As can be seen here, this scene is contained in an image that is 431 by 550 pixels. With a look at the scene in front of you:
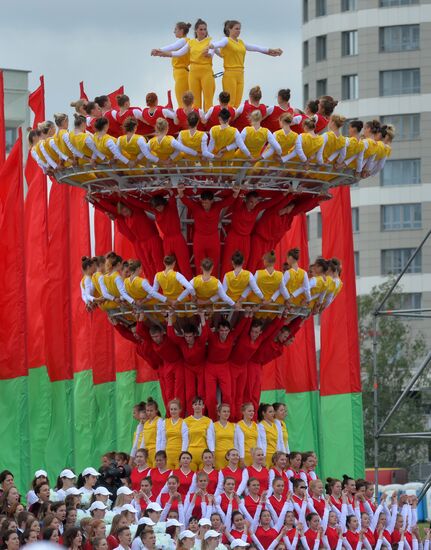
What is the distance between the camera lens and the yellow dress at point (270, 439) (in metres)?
29.4

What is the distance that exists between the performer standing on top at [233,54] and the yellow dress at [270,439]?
482 centimetres

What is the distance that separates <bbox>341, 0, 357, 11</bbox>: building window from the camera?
73938mm

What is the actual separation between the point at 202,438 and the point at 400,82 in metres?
46.0

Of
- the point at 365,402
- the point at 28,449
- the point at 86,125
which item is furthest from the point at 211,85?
the point at 365,402

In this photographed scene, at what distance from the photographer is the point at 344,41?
243 ft

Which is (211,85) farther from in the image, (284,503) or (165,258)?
(284,503)

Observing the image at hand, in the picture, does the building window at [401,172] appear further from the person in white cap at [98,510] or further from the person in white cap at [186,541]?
the person in white cap at [98,510]

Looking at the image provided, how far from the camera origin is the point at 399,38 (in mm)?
73438

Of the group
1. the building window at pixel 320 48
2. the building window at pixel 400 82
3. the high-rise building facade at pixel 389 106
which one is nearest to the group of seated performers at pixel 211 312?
the high-rise building facade at pixel 389 106

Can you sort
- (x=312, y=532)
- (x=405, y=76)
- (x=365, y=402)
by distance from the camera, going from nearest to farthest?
(x=312, y=532) < (x=365, y=402) < (x=405, y=76)

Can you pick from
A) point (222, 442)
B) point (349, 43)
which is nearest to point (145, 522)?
point (222, 442)

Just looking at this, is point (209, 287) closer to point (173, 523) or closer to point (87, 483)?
point (87, 483)

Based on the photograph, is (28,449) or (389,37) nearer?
(28,449)

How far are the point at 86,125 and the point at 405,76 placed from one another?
45.6m
